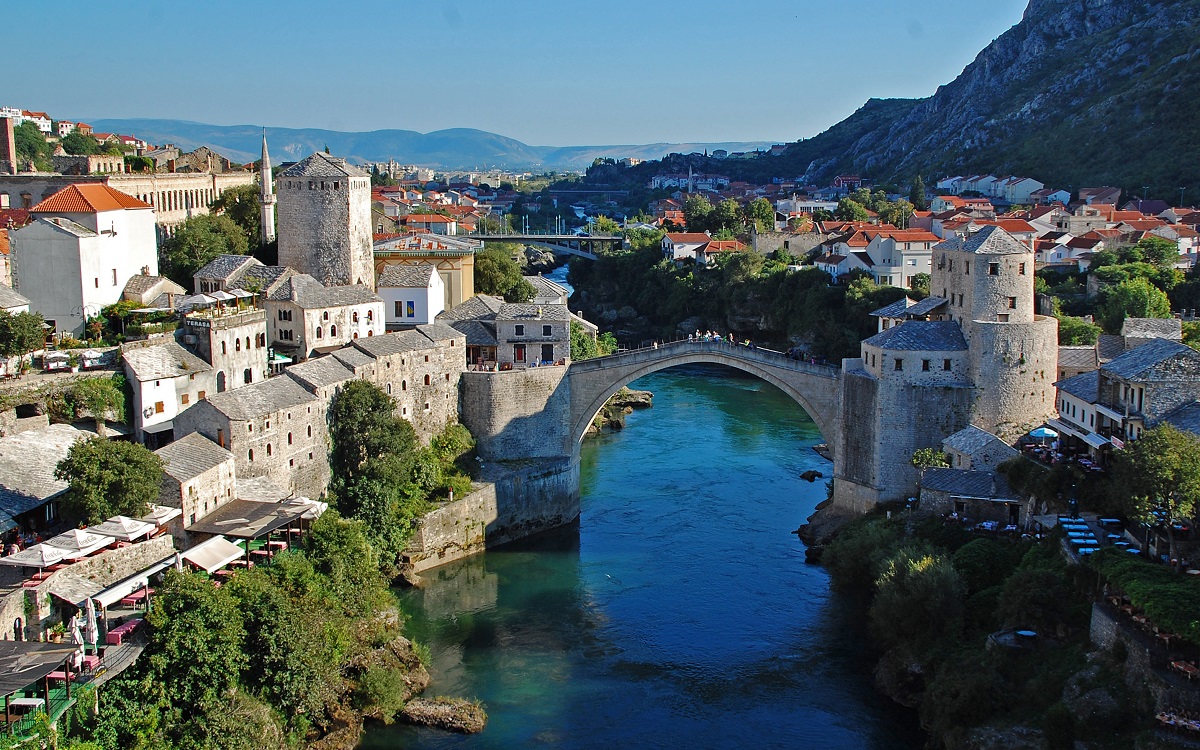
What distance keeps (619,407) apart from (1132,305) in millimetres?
19184

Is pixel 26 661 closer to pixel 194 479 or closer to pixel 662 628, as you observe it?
pixel 194 479

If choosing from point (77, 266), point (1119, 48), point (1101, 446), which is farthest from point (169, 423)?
point (1119, 48)

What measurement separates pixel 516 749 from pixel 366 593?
5.31m

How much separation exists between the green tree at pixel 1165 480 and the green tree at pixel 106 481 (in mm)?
19133

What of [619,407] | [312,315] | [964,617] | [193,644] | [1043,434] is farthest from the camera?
[619,407]

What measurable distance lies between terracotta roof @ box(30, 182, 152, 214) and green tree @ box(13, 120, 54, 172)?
26.4 m

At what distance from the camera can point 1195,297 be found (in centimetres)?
4525

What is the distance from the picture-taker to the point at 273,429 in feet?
93.6

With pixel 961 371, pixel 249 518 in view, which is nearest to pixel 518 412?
pixel 249 518

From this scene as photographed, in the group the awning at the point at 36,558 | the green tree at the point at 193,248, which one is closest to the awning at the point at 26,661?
the awning at the point at 36,558

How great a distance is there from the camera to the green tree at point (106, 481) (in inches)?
933

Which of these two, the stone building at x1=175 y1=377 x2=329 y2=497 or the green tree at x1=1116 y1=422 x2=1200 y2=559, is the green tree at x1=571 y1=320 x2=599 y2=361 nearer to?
the stone building at x1=175 y1=377 x2=329 y2=497

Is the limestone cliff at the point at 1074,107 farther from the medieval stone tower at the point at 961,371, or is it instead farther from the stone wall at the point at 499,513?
the stone wall at the point at 499,513

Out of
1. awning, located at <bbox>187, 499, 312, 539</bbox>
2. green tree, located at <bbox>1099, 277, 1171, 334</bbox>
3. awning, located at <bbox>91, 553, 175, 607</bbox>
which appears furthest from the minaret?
green tree, located at <bbox>1099, 277, 1171, 334</bbox>
